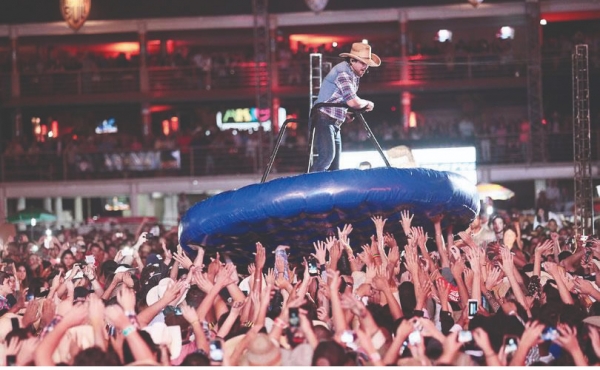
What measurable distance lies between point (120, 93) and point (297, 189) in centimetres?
2316

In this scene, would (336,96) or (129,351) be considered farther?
(336,96)

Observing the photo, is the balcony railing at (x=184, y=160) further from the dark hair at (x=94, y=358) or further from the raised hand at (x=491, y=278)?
the dark hair at (x=94, y=358)

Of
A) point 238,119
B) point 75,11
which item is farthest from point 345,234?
point 238,119

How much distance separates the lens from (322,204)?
29.1 feet

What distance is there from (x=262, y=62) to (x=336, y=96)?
67.2 feet

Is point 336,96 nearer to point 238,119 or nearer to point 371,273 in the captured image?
point 371,273

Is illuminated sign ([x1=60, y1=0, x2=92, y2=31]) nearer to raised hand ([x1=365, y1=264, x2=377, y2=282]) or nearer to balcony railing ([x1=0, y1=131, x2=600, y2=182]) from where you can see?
balcony railing ([x1=0, y1=131, x2=600, y2=182])

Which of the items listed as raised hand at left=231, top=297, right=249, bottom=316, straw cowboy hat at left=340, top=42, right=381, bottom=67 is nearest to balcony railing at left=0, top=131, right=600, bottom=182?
straw cowboy hat at left=340, top=42, right=381, bottom=67

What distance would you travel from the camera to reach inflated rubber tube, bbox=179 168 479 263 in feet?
29.1

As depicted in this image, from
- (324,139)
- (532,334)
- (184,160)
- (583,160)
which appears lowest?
(532,334)

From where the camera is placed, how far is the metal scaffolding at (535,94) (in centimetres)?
2766

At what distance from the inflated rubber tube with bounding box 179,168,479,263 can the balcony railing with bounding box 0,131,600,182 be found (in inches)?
703

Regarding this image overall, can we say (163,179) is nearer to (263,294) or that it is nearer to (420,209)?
(420,209)

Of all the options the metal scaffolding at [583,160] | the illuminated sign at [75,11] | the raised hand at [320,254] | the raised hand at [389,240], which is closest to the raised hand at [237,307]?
the raised hand at [320,254]
